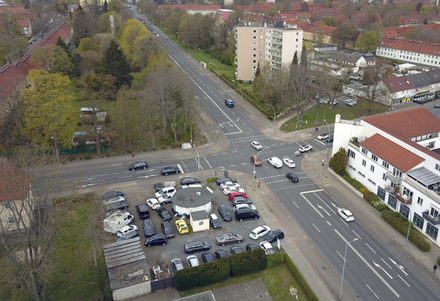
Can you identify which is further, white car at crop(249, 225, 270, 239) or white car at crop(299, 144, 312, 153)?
white car at crop(299, 144, 312, 153)

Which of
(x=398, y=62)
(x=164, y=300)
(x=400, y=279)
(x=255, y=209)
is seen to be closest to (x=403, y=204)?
(x=400, y=279)

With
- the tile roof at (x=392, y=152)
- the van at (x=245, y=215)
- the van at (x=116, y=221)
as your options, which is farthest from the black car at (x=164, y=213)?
the tile roof at (x=392, y=152)

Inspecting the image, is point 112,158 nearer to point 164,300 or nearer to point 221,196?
point 221,196

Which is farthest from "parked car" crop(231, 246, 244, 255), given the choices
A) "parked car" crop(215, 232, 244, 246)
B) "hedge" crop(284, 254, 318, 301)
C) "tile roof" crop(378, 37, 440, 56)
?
"tile roof" crop(378, 37, 440, 56)

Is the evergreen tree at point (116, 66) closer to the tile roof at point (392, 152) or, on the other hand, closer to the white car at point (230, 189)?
the white car at point (230, 189)

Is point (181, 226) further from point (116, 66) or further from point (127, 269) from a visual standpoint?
point (116, 66)

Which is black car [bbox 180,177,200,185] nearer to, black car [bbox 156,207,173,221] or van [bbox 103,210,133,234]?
black car [bbox 156,207,173,221]
